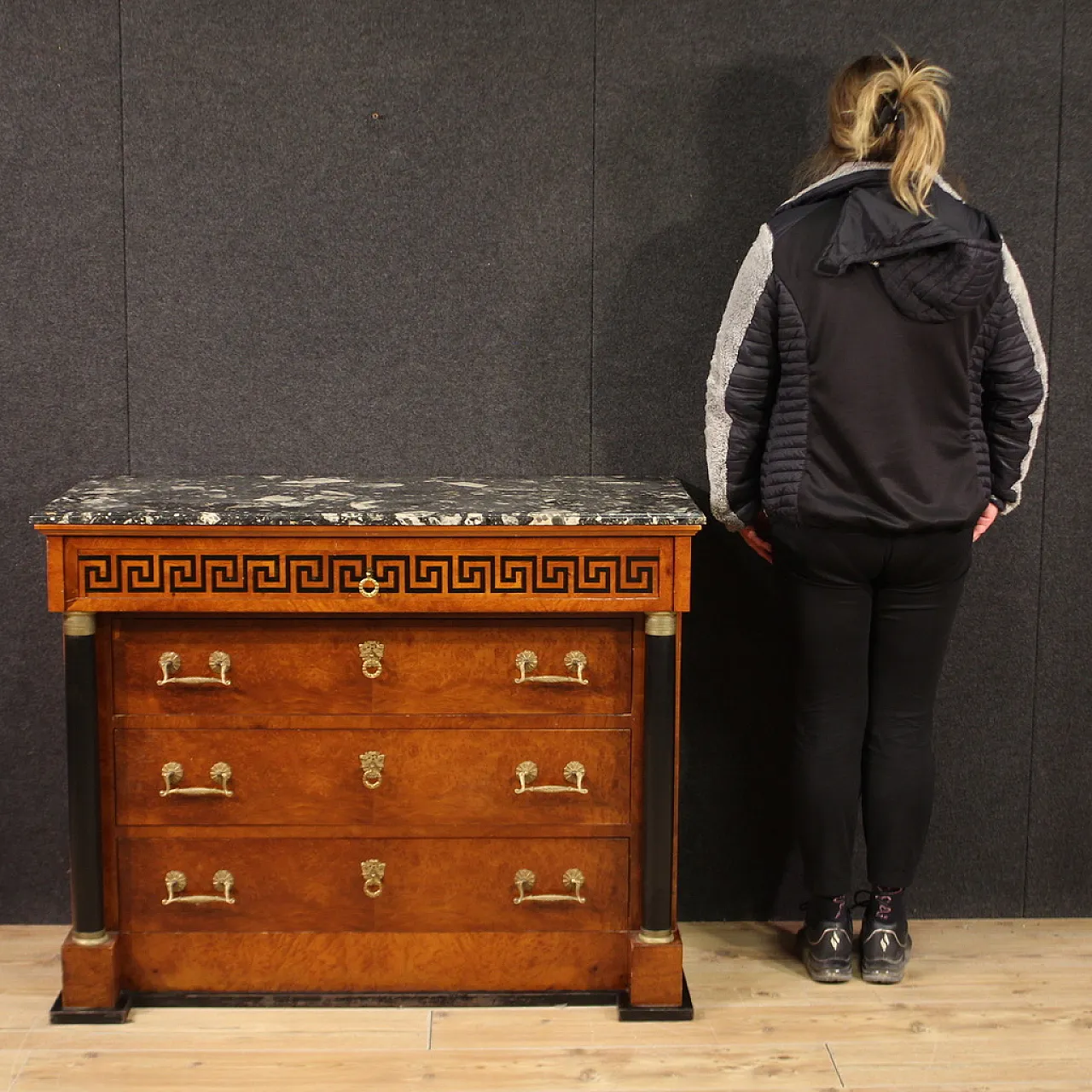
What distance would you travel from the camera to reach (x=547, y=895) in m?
2.53

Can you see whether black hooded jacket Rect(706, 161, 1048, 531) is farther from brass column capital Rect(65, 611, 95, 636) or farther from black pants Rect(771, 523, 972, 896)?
brass column capital Rect(65, 611, 95, 636)

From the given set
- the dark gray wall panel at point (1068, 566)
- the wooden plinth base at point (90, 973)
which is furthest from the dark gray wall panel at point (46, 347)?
the dark gray wall panel at point (1068, 566)

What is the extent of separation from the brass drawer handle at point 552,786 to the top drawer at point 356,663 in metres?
0.11

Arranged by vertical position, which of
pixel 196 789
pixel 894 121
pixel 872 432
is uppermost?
pixel 894 121

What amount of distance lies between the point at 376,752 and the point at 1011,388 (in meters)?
1.32

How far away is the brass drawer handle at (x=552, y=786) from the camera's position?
250cm

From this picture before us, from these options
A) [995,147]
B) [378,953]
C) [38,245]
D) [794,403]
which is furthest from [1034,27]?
[378,953]

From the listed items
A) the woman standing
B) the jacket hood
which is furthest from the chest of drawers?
the jacket hood

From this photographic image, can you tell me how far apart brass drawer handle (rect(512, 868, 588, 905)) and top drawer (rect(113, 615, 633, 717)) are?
0.30 m

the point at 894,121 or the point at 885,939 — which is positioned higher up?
the point at 894,121

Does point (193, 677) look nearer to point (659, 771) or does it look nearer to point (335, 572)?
point (335, 572)

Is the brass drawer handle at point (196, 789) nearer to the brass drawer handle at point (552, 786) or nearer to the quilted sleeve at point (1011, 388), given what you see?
the brass drawer handle at point (552, 786)

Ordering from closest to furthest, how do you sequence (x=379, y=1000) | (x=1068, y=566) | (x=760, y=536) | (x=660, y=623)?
(x=660, y=623) → (x=379, y=1000) → (x=760, y=536) → (x=1068, y=566)

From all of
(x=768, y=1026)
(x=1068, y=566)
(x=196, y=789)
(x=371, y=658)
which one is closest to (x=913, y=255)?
(x=1068, y=566)
